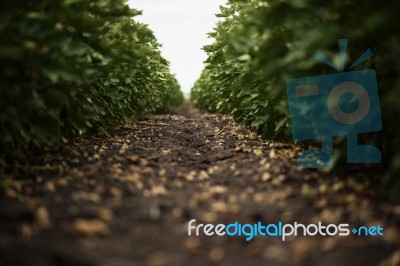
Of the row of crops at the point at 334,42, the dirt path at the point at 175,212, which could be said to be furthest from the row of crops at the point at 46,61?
the row of crops at the point at 334,42

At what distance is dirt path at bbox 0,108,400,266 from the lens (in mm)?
2164

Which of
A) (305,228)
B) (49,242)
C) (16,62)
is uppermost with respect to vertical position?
(16,62)

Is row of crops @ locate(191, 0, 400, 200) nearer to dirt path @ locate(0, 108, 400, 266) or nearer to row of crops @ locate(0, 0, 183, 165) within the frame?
dirt path @ locate(0, 108, 400, 266)

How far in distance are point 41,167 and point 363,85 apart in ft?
10.1

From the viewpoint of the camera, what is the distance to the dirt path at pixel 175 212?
216 cm

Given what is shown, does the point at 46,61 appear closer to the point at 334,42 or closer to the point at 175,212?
the point at 175,212

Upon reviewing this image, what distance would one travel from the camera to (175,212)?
8.66 feet

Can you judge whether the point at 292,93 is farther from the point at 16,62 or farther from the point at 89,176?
the point at 16,62

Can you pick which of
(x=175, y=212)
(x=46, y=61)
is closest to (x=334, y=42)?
(x=175, y=212)

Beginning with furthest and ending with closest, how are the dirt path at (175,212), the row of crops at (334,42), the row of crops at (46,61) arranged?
the row of crops at (46,61) < the row of crops at (334,42) < the dirt path at (175,212)

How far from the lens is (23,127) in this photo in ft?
10.6

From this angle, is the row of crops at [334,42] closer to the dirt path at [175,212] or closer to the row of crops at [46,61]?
the dirt path at [175,212]

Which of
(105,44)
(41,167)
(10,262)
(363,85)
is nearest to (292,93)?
(363,85)

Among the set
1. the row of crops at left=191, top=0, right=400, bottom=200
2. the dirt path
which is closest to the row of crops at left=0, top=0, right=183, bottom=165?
the dirt path
